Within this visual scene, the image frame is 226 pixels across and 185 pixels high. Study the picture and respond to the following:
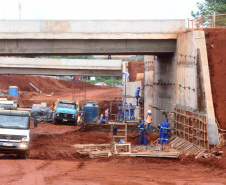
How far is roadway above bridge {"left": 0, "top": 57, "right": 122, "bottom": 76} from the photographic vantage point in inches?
2301

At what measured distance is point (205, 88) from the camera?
78.8ft

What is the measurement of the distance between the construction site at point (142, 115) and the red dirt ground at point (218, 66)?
2.1 inches

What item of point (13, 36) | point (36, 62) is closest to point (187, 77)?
point (13, 36)

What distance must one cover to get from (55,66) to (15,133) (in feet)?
127

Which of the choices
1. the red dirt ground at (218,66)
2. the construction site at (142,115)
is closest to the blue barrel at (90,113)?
the construction site at (142,115)

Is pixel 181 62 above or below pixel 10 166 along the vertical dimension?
above

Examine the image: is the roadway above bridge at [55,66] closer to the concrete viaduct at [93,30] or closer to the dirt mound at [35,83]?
the concrete viaduct at [93,30]

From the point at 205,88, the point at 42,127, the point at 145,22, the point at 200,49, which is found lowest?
the point at 42,127

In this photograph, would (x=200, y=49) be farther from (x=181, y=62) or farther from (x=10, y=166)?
(x=10, y=166)

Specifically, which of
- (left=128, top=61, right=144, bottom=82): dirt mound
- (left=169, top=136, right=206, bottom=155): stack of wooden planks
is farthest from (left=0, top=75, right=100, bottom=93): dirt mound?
(left=169, top=136, right=206, bottom=155): stack of wooden planks

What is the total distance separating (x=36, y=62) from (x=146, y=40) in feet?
96.0

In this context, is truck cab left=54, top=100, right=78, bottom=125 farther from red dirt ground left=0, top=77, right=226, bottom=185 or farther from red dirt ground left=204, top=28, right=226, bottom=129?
red dirt ground left=204, top=28, right=226, bottom=129

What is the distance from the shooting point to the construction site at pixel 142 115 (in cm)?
1750

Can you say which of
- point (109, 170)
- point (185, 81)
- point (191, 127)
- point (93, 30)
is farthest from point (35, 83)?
point (109, 170)
